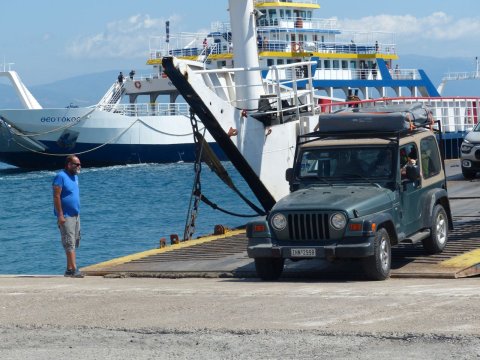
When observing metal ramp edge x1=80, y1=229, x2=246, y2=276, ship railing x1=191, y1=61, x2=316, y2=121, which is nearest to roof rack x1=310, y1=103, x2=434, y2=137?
metal ramp edge x1=80, y1=229, x2=246, y2=276

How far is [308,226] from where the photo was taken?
39.2 feet

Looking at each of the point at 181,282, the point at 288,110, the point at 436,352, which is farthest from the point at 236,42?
the point at 436,352

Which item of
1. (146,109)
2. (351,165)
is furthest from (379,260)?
(146,109)

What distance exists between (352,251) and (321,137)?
2.43 metres

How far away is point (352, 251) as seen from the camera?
1166 cm

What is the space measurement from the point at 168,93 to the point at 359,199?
5132 cm

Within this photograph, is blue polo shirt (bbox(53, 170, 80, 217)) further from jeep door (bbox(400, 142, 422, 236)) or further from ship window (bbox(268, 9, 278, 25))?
ship window (bbox(268, 9, 278, 25))

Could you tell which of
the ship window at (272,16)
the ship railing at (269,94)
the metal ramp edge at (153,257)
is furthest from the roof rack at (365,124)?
the ship window at (272,16)

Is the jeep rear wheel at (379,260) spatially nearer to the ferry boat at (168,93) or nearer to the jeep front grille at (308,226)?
the jeep front grille at (308,226)

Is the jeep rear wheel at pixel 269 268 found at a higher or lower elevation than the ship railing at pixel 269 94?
lower

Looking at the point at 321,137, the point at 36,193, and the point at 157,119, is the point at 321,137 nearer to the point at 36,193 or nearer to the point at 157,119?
the point at 36,193

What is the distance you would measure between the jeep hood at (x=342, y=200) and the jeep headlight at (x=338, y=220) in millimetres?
76

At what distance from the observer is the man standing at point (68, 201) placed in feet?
43.2

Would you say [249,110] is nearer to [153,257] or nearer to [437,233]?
[153,257]
